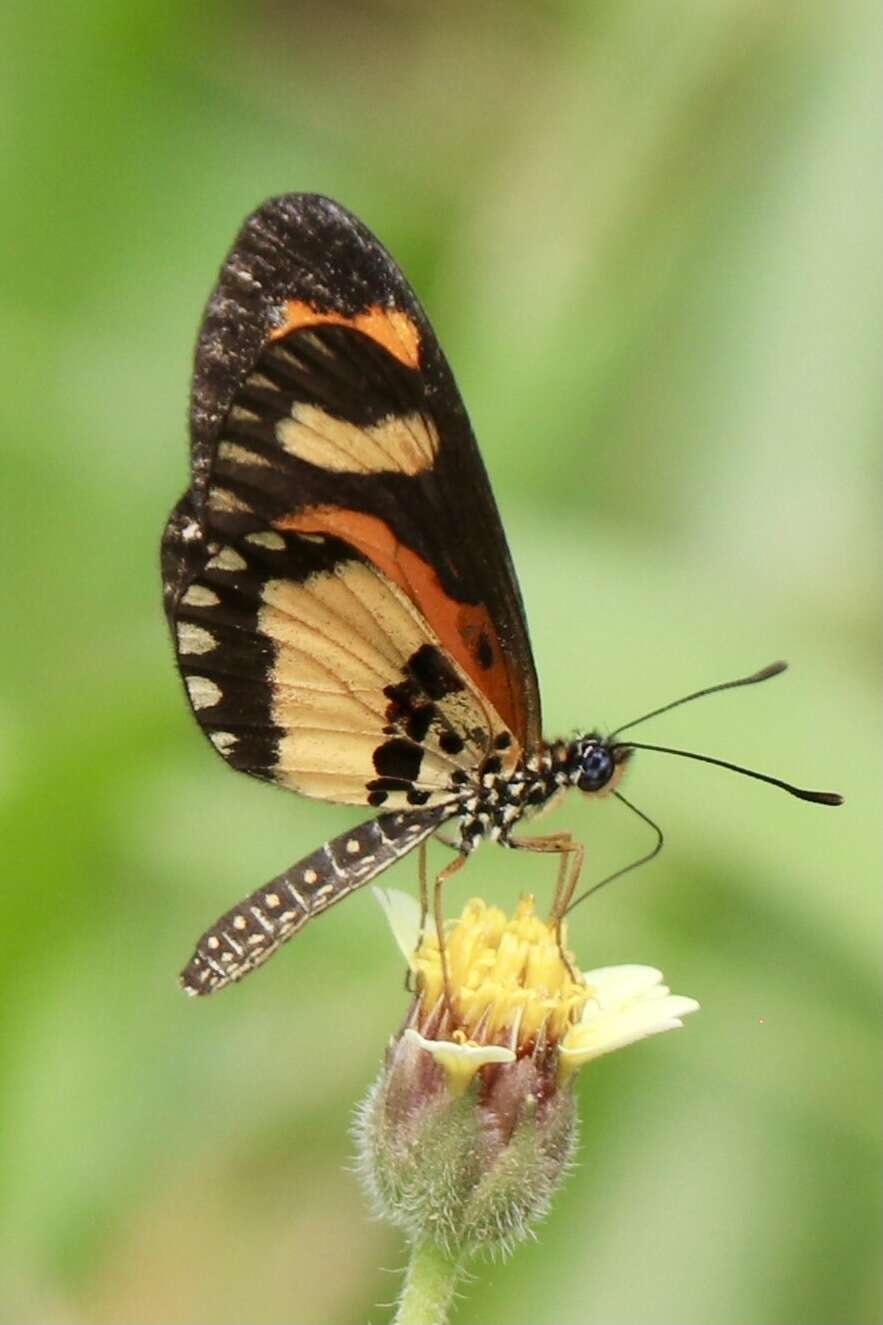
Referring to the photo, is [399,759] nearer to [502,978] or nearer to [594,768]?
[594,768]

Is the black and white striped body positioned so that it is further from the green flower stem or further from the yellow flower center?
the green flower stem

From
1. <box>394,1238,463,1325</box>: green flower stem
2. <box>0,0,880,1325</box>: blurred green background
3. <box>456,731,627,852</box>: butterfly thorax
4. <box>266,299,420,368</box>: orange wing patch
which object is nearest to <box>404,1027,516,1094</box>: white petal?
<box>394,1238,463,1325</box>: green flower stem

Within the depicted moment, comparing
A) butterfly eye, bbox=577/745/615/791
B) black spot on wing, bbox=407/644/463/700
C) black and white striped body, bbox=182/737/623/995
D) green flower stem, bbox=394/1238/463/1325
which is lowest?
green flower stem, bbox=394/1238/463/1325

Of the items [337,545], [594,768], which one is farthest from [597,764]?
[337,545]

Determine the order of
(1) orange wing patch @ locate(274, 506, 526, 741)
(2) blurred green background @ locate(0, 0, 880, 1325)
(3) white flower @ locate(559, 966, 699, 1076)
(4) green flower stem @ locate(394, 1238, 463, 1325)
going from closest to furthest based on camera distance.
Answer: (4) green flower stem @ locate(394, 1238, 463, 1325) → (3) white flower @ locate(559, 966, 699, 1076) → (1) orange wing patch @ locate(274, 506, 526, 741) → (2) blurred green background @ locate(0, 0, 880, 1325)

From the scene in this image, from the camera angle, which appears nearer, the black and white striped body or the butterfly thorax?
the black and white striped body

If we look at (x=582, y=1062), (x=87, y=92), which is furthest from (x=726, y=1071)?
(x=87, y=92)

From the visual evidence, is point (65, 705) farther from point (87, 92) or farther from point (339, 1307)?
point (87, 92)
